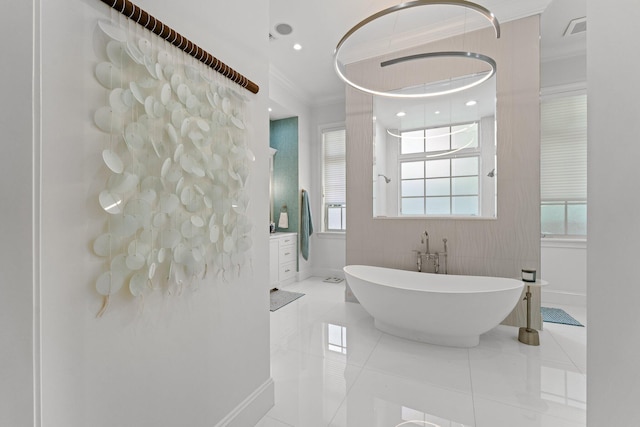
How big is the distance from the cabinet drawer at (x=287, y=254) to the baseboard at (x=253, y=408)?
2.71 meters

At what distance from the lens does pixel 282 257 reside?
14.4 ft

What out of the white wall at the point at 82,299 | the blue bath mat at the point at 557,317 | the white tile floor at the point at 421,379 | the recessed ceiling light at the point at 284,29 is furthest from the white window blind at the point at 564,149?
the white wall at the point at 82,299

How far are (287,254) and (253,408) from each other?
9.92 feet

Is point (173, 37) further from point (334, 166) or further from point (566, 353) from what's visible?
point (334, 166)

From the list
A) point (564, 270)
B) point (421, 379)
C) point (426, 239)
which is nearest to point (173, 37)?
point (421, 379)

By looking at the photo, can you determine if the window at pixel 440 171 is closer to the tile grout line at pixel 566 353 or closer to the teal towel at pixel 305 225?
the tile grout line at pixel 566 353

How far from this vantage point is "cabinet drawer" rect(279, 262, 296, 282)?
435 centimetres

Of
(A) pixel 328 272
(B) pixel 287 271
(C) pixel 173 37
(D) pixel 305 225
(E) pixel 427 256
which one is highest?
(C) pixel 173 37

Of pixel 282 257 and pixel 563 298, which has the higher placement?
pixel 282 257

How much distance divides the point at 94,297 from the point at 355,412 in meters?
1.50

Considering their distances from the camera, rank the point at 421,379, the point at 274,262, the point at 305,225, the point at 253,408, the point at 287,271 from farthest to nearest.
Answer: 1. the point at 305,225
2. the point at 287,271
3. the point at 274,262
4. the point at 421,379
5. the point at 253,408

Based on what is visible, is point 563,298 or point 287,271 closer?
point 563,298

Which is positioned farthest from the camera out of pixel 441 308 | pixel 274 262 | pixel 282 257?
pixel 282 257
